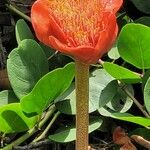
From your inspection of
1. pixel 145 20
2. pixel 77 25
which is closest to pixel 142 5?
pixel 145 20

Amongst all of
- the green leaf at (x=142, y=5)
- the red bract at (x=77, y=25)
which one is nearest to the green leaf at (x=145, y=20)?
the green leaf at (x=142, y=5)

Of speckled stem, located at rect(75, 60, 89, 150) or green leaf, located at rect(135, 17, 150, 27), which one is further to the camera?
green leaf, located at rect(135, 17, 150, 27)

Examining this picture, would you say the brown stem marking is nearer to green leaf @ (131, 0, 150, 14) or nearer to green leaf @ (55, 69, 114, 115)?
green leaf @ (55, 69, 114, 115)

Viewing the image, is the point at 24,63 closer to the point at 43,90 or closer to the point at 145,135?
the point at 43,90

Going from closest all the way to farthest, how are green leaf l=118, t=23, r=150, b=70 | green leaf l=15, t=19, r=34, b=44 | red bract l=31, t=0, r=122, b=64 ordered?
red bract l=31, t=0, r=122, b=64 < green leaf l=118, t=23, r=150, b=70 < green leaf l=15, t=19, r=34, b=44

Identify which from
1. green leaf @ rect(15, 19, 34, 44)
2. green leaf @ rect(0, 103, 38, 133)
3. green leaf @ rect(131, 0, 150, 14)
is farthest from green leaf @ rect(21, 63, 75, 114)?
green leaf @ rect(131, 0, 150, 14)

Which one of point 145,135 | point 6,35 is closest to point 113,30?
point 145,135
